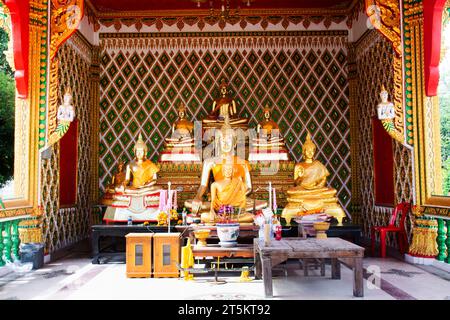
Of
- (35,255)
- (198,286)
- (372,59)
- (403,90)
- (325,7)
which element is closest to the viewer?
(198,286)

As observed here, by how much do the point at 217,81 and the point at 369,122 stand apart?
3509 mm

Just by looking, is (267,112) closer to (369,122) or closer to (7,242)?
(369,122)

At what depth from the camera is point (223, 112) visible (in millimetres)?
9930

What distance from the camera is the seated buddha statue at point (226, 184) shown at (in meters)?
7.40

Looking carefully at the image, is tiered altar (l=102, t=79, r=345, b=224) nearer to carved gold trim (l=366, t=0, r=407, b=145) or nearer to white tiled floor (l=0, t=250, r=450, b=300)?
white tiled floor (l=0, t=250, r=450, b=300)

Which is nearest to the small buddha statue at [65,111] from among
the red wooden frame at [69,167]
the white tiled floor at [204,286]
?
the red wooden frame at [69,167]

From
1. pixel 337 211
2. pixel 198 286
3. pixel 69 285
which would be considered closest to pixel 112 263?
pixel 69 285

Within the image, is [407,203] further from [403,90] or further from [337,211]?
[403,90]

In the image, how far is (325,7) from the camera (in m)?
9.94

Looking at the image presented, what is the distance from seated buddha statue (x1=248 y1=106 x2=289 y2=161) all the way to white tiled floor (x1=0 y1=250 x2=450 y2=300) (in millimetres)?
3861

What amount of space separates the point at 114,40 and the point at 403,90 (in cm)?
655

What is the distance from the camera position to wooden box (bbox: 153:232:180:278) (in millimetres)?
5516

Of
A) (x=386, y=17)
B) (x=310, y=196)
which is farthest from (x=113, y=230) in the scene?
(x=386, y=17)

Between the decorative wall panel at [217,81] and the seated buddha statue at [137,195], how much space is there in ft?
6.11
